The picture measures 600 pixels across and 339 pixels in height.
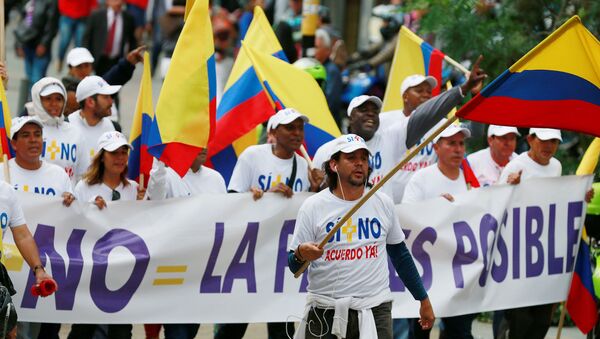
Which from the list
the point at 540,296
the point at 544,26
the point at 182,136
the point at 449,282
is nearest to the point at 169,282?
the point at 182,136

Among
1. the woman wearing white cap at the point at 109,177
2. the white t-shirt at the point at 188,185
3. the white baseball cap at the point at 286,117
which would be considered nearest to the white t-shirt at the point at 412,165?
the white baseball cap at the point at 286,117

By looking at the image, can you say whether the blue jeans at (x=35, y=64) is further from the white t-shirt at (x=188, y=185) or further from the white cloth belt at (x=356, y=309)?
the white cloth belt at (x=356, y=309)

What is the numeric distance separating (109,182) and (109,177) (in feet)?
0.14

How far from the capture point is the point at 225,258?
10.5 m

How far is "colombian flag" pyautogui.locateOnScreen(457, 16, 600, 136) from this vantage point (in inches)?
344

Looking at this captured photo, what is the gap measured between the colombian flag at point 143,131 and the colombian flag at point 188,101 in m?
0.65

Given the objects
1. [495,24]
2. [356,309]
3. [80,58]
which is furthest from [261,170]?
[495,24]

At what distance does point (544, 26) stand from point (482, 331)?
3256mm

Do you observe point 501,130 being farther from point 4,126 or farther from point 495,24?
point 4,126

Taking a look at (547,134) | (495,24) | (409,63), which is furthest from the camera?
(495,24)

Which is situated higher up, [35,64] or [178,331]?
[35,64]

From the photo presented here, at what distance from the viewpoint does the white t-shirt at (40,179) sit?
10.2m

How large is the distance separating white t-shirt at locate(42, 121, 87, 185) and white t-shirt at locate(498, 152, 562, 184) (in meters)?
3.26

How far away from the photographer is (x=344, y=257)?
28.2 ft
